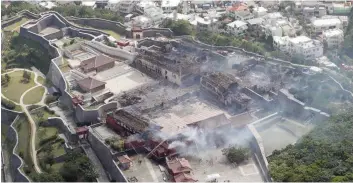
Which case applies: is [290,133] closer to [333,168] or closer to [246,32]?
[333,168]

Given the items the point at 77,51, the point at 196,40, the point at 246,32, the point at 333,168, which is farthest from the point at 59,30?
the point at 333,168

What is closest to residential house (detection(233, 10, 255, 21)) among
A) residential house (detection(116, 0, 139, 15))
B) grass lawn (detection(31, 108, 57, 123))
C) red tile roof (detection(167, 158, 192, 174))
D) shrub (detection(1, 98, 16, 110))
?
→ residential house (detection(116, 0, 139, 15))

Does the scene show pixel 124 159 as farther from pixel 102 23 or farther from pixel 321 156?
pixel 102 23

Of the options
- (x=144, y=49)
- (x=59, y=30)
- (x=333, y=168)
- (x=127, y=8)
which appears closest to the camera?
(x=333, y=168)

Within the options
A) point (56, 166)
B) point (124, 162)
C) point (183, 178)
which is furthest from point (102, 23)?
point (183, 178)

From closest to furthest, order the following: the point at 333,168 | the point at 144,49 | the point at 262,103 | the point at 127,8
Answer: the point at 333,168, the point at 262,103, the point at 144,49, the point at 127,8

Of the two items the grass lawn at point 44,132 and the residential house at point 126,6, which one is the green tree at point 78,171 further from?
the residential house at point 126,6

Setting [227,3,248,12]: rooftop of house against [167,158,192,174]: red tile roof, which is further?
[227,3,248,12]: rooftop of house

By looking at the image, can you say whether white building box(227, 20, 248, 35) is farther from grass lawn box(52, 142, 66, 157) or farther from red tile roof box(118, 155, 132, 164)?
red tile roof box(118, 155, 132, 164)
